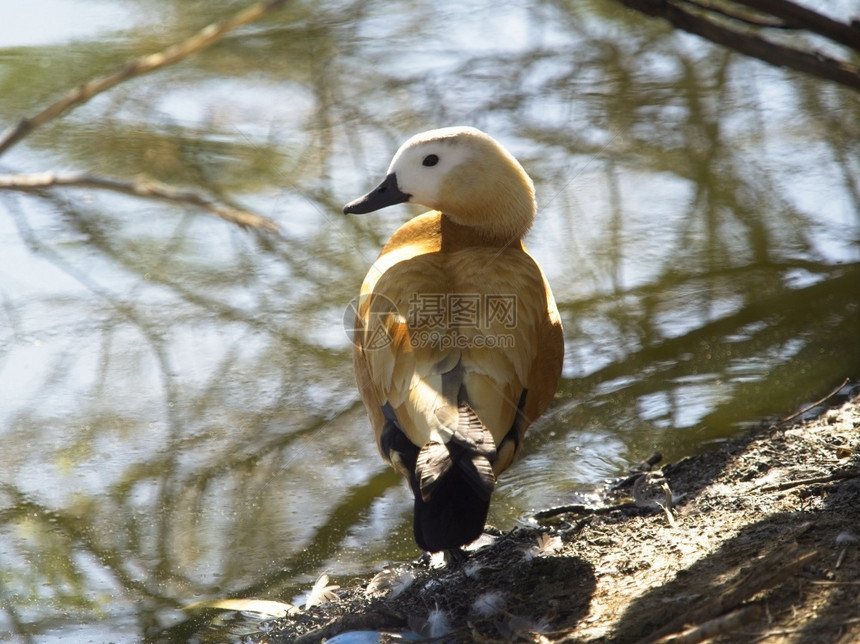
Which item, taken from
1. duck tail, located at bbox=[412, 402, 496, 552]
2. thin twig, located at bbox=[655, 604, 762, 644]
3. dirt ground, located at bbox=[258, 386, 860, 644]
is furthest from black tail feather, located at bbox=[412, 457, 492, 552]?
thin twig, located at bbox=[655, 604, 762, 644]

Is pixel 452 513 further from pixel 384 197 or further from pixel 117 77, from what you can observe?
pixel 117 77

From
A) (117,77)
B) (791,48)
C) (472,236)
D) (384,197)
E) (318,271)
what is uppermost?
(117,77)

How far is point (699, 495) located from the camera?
3.83m

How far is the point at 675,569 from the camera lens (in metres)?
3.11

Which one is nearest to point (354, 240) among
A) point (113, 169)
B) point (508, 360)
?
point (113, 169)

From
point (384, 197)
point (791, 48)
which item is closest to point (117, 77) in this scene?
point (791, 48)

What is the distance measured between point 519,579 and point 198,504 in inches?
60.6

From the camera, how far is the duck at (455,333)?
10.1ft

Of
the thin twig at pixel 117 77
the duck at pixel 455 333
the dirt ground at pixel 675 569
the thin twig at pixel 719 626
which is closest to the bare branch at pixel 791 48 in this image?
the duck at pixel 455 333

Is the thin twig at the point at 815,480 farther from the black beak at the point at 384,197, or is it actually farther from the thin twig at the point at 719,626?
the black beak at the point at 384,197

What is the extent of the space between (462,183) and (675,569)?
69.4 inches

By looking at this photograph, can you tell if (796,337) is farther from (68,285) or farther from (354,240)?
(68,285)

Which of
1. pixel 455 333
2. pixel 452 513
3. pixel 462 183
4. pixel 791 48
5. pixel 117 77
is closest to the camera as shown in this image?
pixel 117 77

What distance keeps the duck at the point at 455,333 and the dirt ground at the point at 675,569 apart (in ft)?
0.91
